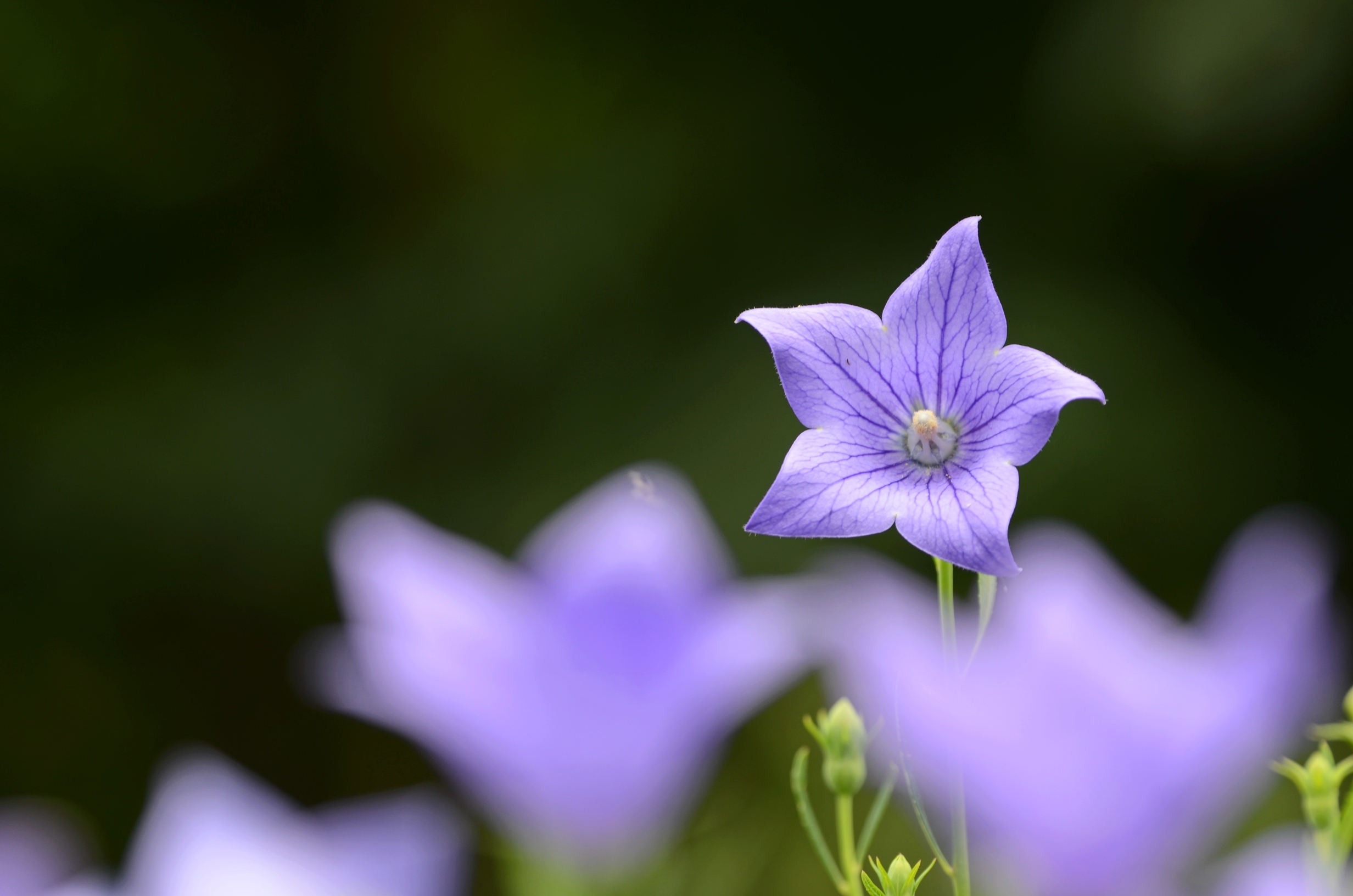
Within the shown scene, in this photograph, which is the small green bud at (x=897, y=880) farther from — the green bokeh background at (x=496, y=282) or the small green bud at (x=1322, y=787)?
the green bokeh background at (x=496, y=282)

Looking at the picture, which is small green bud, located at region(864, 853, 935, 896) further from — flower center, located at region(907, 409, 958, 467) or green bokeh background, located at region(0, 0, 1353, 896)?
green bokeh background, located at region(0, 0, 1353, 896)

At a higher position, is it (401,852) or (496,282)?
(496,282)

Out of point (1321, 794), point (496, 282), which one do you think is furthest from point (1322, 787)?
point (496, 282)

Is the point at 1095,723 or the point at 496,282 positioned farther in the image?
the point at 496,282

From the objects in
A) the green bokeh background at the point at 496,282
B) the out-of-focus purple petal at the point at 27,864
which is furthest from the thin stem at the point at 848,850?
the green bokeh background at the point at 496,282

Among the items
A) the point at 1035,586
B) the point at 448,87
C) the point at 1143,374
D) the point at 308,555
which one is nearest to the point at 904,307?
the point at 1035,586

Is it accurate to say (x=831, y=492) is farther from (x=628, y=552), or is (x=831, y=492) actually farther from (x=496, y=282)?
(x=496, y=282)
